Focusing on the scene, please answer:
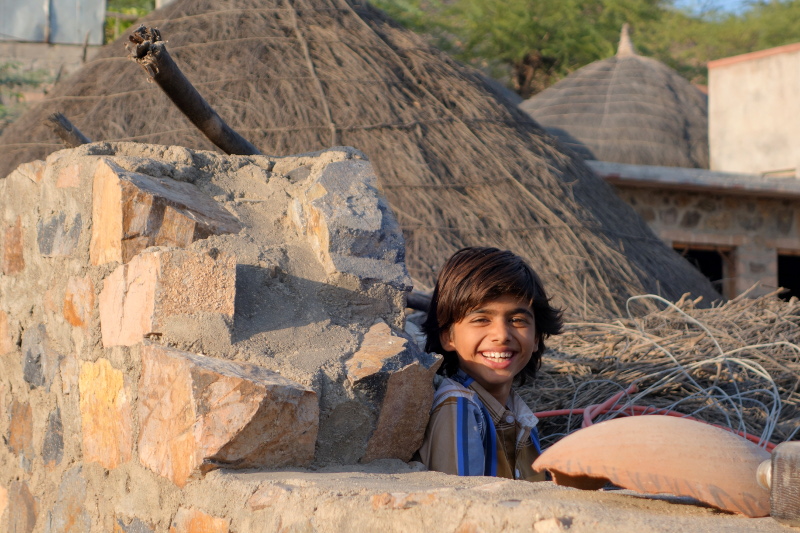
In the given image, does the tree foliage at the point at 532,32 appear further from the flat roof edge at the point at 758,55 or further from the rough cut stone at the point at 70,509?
the rough cut stone at the point at 70,509

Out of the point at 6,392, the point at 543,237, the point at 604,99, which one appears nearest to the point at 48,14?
the point at 604,99

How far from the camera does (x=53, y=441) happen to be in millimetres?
2256

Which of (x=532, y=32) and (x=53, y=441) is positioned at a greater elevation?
(x=532, y=32)

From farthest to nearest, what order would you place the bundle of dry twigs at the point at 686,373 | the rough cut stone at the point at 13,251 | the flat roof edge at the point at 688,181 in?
the flat roof edge at the point at 688,181 → the bundle of dry twigs at the point at 686,373 → the rough cut stone at the point at 13,251

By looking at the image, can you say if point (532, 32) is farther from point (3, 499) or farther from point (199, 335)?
point (199, 335)

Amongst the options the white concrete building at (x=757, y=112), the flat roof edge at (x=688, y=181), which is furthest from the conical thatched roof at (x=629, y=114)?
the flat roof edge at (x=688, y=181)

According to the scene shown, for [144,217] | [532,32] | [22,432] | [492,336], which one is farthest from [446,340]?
[532,32]

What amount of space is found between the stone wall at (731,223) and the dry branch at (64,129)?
616cm

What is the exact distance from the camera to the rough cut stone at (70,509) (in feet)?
6.81

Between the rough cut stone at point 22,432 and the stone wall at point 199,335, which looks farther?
the rough cut stone at point 22,432

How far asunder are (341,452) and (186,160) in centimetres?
87

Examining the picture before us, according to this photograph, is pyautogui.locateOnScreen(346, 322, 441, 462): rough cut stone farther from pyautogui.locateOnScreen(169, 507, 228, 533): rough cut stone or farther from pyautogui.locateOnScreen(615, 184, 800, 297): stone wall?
pyautogui.locateOnScreen(615, 184, 800, 297): stone wall

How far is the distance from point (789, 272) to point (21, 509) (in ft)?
34.2

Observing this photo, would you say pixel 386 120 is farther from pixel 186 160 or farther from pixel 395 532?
pixel 395 532
